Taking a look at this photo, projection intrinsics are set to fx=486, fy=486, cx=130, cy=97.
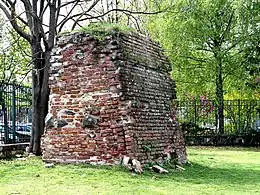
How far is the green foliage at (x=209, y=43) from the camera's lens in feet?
78.5

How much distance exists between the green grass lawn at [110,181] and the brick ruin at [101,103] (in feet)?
1.67

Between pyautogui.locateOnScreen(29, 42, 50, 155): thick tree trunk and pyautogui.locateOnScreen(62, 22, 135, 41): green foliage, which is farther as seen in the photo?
pyautogui.locateOnScreen(29, 42, 50, 155): thick tree trunk

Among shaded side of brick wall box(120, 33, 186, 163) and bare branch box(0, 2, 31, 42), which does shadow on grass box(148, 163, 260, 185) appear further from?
bare branch box(0, 2, 31, 42)

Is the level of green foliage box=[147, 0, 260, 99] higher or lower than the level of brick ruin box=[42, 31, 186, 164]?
higher

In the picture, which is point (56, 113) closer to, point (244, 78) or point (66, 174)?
point (66, 174)

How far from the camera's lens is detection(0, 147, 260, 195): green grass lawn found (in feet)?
23.3

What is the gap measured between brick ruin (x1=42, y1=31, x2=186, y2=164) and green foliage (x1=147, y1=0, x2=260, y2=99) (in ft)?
45.3

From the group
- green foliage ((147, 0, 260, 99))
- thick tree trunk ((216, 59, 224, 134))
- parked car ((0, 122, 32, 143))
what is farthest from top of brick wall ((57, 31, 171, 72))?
thick tree trunk ((216, 59, 224, 134))

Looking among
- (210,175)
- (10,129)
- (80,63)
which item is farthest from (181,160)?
(10,129)

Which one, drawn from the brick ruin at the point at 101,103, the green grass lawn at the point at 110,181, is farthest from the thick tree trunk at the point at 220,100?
the brick ruin at the point at 101,103

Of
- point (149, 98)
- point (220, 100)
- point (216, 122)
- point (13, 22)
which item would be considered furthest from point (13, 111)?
point (216, 122)

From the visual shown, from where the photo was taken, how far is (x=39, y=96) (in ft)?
41.3

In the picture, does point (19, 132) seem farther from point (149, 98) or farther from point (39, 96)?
point (149, 98)

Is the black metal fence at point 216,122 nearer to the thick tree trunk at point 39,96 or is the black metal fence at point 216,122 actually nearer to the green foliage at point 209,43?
the green foliage at point 209,43
